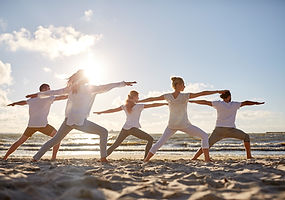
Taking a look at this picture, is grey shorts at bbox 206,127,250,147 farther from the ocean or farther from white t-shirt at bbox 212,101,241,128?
the ocean

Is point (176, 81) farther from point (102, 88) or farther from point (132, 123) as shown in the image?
point (132, 123)

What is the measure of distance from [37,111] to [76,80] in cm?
184

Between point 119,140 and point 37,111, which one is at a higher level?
point 37,111

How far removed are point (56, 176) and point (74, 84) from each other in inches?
99.0

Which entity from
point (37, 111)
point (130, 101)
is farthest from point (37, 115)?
point (130, 101)

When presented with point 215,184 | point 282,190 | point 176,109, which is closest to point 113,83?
point 176,109

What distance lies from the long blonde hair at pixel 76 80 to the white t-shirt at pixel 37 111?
1.44m

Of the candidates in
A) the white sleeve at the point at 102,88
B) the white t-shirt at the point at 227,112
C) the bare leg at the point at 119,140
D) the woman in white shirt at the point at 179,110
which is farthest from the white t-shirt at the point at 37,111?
the white t-shirt at the point at 227,112

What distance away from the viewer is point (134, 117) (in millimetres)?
7102

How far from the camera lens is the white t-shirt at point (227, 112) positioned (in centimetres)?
668

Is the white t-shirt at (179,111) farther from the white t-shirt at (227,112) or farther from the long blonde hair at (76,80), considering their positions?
the long blonde hair at (76,80)

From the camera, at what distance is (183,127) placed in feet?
19.2

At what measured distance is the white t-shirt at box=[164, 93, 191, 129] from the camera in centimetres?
583

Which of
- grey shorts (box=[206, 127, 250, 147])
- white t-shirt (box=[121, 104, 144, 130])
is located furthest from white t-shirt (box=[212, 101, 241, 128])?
white t-shirt (box=[121, 104, 144, 130])
